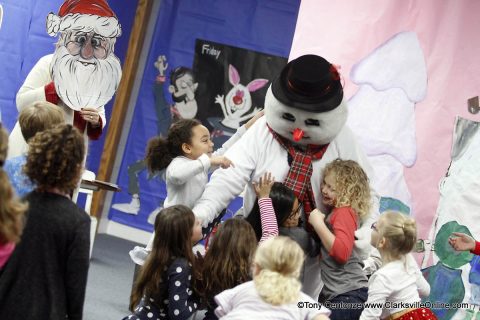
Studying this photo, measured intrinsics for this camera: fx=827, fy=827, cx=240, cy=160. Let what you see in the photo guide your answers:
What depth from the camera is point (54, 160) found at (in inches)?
104

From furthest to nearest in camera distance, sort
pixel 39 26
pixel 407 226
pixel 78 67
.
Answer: pixel 39 26
pixel 78 67
pixel 407 226

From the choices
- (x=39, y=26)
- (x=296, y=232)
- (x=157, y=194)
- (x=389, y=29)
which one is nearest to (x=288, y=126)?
(x=296, y=232)

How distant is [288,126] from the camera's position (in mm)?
3680

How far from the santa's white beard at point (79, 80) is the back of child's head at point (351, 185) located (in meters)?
1.15

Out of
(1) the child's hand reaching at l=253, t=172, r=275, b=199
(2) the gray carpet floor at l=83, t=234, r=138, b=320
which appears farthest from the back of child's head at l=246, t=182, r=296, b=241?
(2) the gray carpet floor at l=83, t=234, r=138, b=320

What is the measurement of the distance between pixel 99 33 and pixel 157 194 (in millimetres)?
2898

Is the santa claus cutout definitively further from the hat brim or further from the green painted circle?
the green painted circle

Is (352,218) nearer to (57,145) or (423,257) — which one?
(423,257)

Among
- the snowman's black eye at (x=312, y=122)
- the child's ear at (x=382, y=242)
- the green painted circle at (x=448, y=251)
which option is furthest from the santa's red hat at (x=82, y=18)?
the green painted circle at (x=448, y=251)

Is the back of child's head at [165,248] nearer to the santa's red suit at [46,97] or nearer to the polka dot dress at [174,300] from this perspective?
the polka dot dress at [174,300]

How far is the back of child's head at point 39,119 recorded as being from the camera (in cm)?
314

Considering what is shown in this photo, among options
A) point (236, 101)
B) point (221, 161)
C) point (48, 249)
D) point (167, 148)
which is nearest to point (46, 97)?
point (167, 148)

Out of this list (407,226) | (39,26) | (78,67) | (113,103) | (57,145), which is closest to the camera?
(57,145)

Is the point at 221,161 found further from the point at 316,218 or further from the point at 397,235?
the point at 397,235
